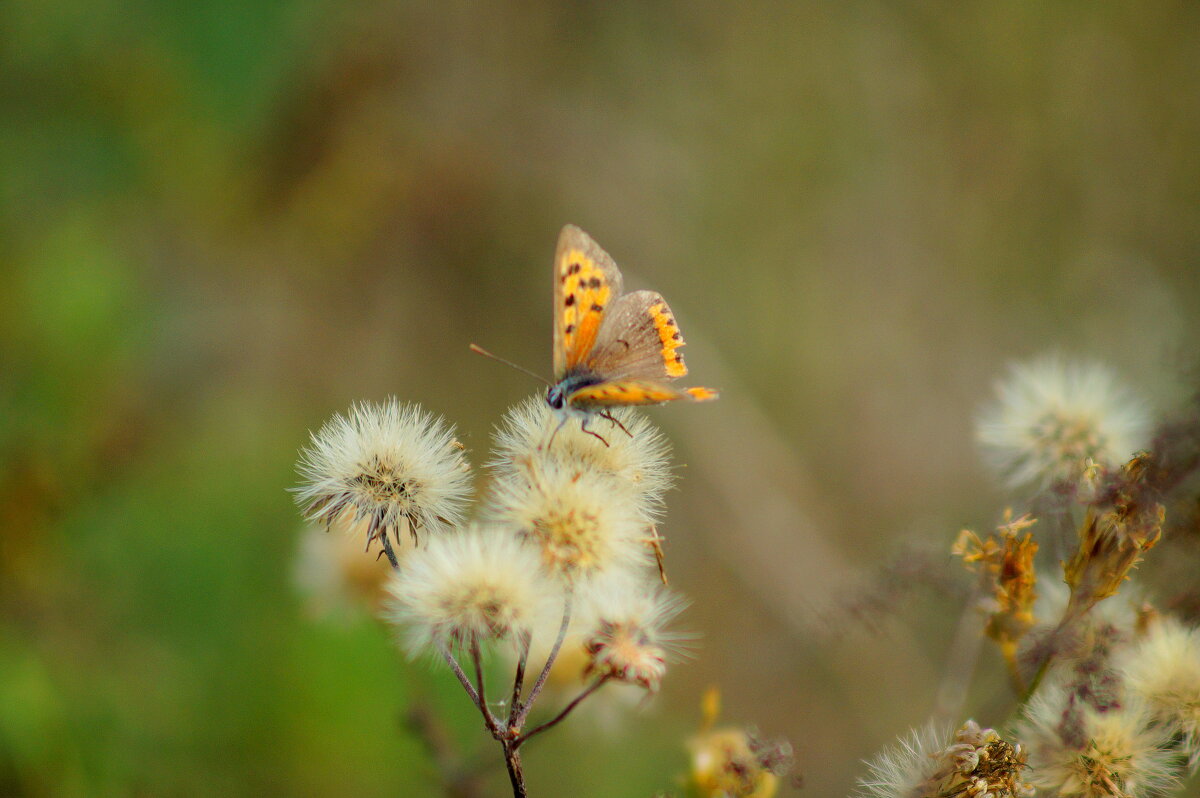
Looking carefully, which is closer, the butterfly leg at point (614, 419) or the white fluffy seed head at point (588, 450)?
the white fluffy seed head at point (588, 450)

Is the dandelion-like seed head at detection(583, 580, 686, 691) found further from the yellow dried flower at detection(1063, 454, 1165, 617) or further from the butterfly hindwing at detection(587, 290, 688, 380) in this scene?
the yellow dried flower at detection(1063, 454, 1165, 617)

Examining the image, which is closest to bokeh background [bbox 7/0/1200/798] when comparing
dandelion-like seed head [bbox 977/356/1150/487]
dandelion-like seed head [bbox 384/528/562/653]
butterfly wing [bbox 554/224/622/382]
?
dandelion-like seed head [bbox 977/356/1150/487]

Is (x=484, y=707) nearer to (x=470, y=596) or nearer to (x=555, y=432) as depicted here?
(x=470, y=596)

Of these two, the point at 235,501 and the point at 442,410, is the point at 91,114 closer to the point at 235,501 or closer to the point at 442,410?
the point at 235,501

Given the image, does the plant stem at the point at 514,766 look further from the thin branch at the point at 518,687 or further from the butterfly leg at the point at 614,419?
the butterfly leg at the point at 614,419

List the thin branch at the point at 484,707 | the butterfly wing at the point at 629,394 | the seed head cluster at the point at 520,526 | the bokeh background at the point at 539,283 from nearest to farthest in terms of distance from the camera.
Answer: the thin branch at the point at 484,707 → the seed head cluster at the point at 520,526 → the butterfly wing at the point at 629,394 → the bokeh background at the point at 539,283

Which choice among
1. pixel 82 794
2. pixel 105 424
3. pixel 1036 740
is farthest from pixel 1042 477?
pixel 105 424

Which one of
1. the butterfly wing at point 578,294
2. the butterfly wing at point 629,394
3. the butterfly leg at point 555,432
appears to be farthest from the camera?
the butterfly wing at point 578,294

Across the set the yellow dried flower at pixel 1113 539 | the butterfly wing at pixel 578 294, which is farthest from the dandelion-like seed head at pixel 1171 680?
the butterfly wing at pixel 578 294

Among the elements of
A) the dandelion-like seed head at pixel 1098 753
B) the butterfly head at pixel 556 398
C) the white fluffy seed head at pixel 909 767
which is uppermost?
the butterfly head at pixel 556 398
